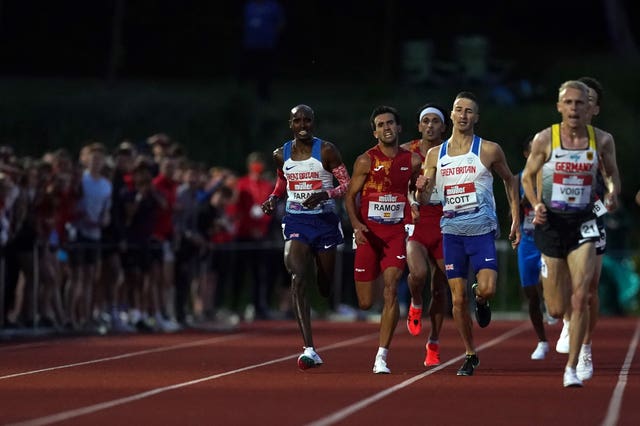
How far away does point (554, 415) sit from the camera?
13016mm

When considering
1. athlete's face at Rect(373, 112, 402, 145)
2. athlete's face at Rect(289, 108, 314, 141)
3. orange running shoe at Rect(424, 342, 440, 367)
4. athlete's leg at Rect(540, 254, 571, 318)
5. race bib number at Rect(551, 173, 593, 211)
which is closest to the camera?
race bib number at Rect(551, 173, 593, 211)

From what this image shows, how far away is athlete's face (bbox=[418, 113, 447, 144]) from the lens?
59.2 ft

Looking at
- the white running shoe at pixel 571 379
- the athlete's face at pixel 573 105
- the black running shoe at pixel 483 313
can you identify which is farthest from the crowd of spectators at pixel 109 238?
the white running shoe at pixel 571 379

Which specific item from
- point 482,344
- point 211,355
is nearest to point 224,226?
point 482,344

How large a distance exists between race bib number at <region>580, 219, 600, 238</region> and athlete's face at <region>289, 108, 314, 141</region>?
3239 millimetres

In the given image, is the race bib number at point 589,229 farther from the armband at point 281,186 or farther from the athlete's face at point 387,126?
the armband at point 281,186

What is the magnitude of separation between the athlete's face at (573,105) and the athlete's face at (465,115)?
1575 millimetres

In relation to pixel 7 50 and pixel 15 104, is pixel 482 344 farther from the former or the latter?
pixel 7 50

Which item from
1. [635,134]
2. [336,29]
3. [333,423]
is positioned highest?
[336,29]

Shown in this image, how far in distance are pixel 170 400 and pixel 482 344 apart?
30.6ft

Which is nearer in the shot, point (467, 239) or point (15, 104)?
point (467, 239)

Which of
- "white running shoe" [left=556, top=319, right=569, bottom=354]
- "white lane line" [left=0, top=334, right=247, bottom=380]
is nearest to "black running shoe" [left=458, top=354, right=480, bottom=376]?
"white running shoe" [left=556, top=319, right=569, bottom=354]

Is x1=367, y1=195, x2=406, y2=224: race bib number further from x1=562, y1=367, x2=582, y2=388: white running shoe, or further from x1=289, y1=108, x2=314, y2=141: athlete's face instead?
x1=562, y1=367, x2=582, y2=388: white running shoe

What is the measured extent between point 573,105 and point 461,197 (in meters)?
1.83
